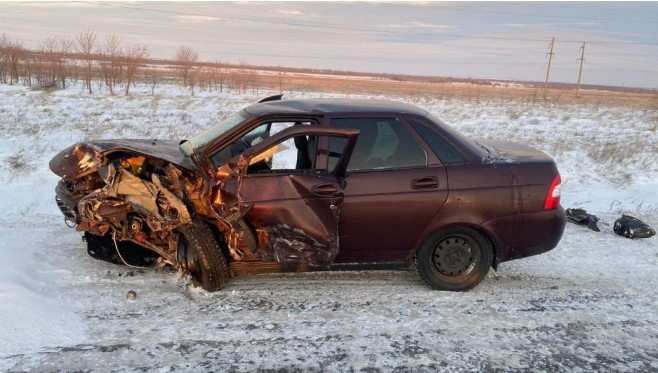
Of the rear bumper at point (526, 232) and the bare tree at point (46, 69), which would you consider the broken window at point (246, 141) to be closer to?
the rear bumper at point (526, 232)

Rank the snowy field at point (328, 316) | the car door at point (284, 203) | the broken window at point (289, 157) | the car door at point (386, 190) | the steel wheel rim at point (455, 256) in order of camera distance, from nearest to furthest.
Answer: the snowy field at point (328, 316)
the car door at point (284, 203)
the broken window at point (289, 157)
the car door at point (386, 190)
the steel wheel rim at point (455, 256)

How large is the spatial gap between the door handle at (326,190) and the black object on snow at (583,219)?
4.32m

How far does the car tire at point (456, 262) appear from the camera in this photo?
4680 mm

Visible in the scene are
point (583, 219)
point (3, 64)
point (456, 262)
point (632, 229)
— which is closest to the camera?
point (456, 262)

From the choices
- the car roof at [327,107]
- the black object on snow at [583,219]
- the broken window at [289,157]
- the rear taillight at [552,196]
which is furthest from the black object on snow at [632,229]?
the broken window at [289,157]

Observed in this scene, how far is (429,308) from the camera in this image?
434 cm

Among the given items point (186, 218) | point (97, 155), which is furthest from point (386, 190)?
point (97, 155)

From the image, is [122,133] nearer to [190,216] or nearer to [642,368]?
[190,216]

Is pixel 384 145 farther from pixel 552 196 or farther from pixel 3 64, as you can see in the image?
pixel 3 64

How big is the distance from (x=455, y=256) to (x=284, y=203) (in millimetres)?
1679

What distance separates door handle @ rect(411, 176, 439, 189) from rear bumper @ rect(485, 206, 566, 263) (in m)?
0.62

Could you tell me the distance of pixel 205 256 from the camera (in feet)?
14.2

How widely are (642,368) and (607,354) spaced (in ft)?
0.75

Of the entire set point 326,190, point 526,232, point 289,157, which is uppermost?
point 289,157
